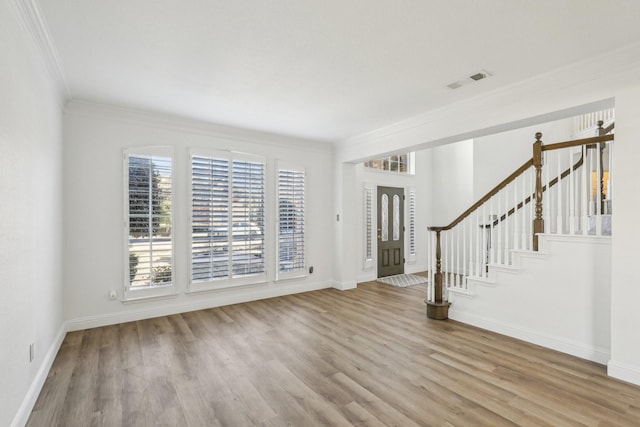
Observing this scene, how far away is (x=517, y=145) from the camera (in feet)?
20.0

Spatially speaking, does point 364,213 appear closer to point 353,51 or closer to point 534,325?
point 534,325

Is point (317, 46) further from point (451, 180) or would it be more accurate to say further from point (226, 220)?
point (451, 180)

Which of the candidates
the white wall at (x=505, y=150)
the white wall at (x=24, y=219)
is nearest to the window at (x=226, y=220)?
the white wall at (x=24, y=219)

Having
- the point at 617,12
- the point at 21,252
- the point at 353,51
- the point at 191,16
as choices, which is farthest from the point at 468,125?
the point at 21,252

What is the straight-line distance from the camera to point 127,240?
4004 millimetres

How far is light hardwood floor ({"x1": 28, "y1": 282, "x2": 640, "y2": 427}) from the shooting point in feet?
6.97

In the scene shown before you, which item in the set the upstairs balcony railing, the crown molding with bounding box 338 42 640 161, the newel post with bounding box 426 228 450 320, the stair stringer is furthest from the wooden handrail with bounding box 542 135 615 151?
the newel post with bounding box 426 228 450 320

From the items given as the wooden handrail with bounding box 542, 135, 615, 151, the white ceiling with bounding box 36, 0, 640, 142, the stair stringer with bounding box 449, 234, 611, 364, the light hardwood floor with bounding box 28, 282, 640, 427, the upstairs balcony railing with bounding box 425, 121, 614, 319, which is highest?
the white ceiling with bounding box 36, 0, 640, 142

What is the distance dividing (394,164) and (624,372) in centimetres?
539

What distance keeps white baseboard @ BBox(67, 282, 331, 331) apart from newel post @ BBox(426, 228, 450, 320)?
2291mm

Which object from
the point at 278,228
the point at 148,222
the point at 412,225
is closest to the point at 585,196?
the point at 278,228

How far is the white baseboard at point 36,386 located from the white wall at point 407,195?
4.73 m

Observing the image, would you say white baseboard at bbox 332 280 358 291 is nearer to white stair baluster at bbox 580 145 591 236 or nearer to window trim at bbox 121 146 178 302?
window trim at bbox 121 146 178 302

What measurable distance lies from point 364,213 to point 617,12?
4802 millimetres
